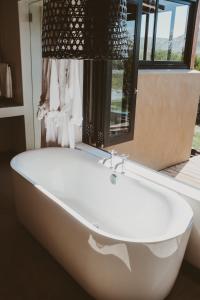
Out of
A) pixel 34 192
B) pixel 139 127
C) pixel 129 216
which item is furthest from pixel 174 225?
pixel 139 127

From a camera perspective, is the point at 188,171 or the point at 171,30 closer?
the point at 188,171

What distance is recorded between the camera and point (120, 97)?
136 inches

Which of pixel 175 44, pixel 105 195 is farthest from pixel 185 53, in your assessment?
pixel 105 195

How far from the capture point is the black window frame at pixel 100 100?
118 inches

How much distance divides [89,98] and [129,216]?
1518 millimetres

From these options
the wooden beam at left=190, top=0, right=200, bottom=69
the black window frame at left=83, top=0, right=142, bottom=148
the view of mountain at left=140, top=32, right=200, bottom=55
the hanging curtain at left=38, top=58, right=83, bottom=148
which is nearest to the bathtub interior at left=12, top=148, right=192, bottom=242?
the hanging curtain at left=38, top=58, right=83, bottom=148

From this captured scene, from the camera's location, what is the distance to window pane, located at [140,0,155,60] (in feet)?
11.5

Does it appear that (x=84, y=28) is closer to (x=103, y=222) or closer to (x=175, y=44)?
(x=103, y=222)

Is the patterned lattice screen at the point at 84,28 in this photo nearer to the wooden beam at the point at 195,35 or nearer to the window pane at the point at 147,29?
the window pane at the point at 147,29

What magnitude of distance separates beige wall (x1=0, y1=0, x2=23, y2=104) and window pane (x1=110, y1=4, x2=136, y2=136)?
1134 mm

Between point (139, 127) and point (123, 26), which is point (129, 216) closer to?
point (123, 26)

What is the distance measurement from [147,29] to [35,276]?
3170 millimetres

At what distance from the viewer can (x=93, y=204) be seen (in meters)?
2.58

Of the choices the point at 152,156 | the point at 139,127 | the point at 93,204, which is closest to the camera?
the point at 93,204
